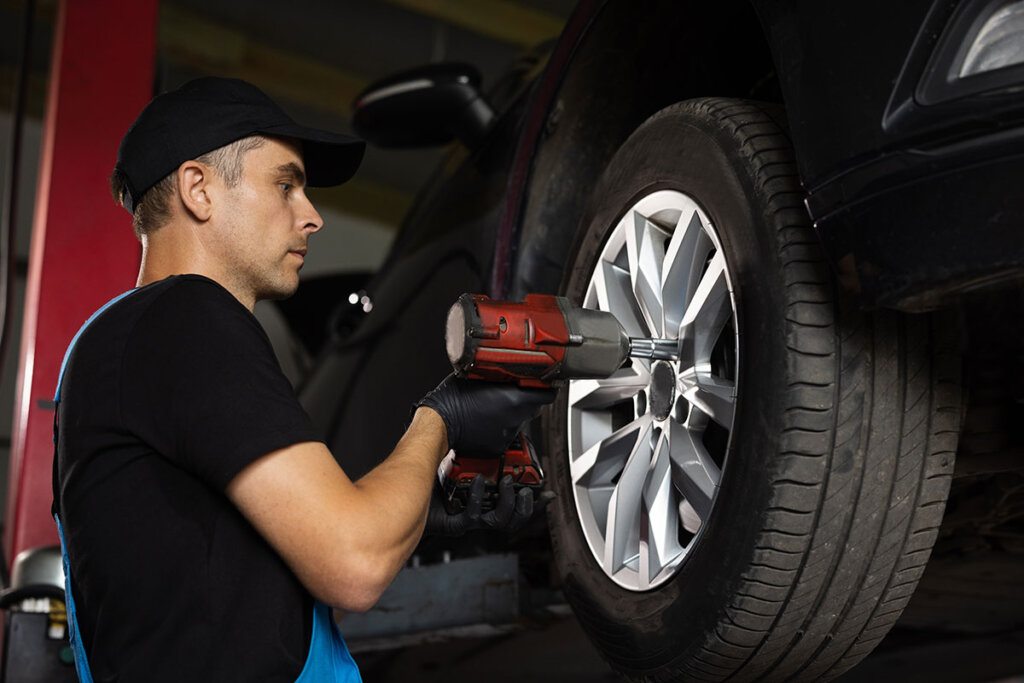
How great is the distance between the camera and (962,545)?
6.00 ft

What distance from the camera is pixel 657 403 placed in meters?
1.48

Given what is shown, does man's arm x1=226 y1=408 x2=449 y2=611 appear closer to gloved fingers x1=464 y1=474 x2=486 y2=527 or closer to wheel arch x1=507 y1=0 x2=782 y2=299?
gloved fingers x1=464 y1=474 x2=486 y2=527

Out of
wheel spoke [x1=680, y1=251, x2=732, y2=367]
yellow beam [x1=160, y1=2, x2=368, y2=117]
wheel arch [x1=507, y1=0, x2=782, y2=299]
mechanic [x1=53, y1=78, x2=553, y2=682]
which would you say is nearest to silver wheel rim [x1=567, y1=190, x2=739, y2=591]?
wheel spoke [x1=680, y1=251, x2=732, y2=367]

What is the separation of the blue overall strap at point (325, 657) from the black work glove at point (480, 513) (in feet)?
0.82

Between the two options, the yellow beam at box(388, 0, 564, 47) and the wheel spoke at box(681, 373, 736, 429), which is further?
the yellow beam at box(388, 0, 564, 47)

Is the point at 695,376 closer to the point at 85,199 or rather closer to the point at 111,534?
the point at 111,534

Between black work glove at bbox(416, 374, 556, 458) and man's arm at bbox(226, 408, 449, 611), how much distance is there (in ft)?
0.79

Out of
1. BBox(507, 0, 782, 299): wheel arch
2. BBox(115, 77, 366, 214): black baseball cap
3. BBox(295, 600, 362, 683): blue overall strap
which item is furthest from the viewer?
BBox(507, 0, 782, 299): wheel arch

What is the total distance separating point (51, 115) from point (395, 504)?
2.97 meters

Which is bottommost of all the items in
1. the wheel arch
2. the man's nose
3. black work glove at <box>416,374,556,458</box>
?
black work glove at <box>416,374,556,458</box>

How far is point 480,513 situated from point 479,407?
0.19 m

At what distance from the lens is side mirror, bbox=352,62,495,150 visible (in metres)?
2.19

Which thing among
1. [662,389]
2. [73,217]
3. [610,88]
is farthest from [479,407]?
[73,217]

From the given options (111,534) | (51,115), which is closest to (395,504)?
(111,534)
